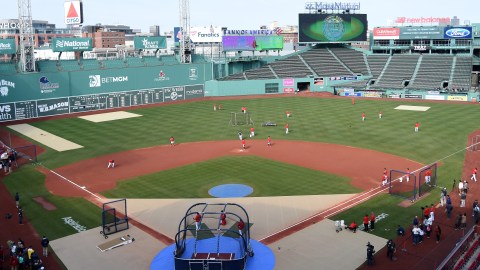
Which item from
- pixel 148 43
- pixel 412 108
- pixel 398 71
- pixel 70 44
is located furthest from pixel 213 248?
pixel 398 71

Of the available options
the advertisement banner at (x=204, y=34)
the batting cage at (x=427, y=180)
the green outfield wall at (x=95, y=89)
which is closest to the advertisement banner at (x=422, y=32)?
the advertisement banner at (x=204, y=34)

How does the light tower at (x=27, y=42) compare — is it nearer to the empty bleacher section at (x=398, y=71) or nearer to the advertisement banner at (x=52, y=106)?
the advertisement banner at (x=52, y=106)

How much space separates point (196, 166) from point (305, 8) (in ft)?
247

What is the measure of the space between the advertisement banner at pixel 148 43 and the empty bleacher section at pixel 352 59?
140 ft

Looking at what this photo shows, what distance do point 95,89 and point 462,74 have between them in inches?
2823

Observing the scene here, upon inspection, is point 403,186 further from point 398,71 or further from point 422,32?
point 422,32

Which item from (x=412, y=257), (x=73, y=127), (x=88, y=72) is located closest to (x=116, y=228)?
(x=412, y=257)

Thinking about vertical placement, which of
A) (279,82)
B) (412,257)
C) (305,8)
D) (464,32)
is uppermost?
(305,8)

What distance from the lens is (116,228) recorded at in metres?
29.0

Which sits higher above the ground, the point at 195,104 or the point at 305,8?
the point at 305,8

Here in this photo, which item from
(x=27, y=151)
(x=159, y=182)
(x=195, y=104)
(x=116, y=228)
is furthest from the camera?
(x=195, y=104)

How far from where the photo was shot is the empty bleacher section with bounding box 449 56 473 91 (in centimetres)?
8743

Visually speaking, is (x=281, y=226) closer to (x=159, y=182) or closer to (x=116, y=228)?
(x=116, y=228)

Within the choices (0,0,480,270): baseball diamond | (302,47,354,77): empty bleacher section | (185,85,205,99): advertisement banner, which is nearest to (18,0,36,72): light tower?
(0,0,480,270): baseball diamond
